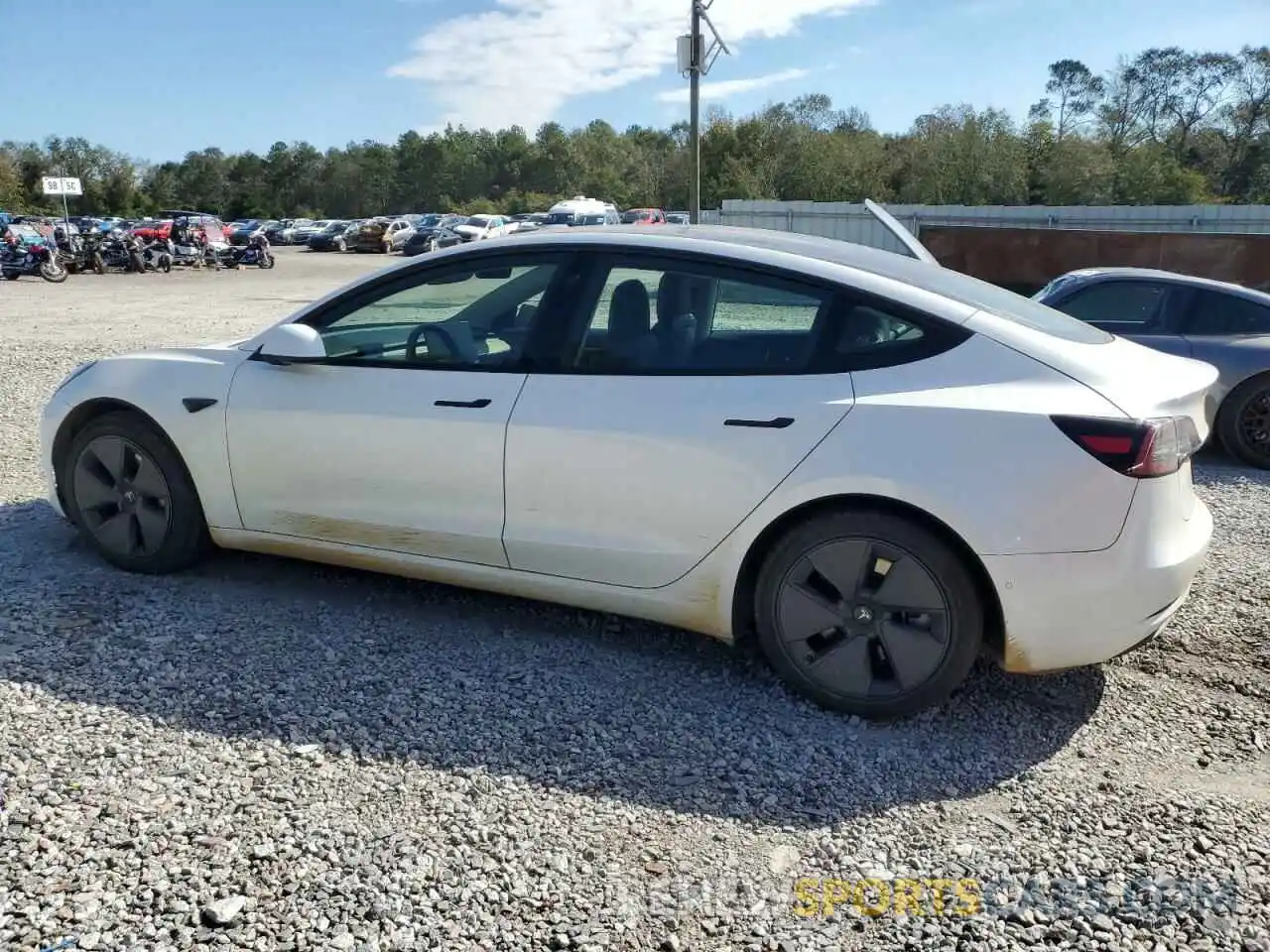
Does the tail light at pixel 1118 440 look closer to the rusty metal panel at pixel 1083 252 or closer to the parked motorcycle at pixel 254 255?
the rusty metal panel at pixel 1083 252

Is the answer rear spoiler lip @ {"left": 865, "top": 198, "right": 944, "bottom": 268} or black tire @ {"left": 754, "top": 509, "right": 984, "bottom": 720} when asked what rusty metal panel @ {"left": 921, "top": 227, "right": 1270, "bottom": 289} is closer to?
rear spoiler lip @ {"left": 865, "top": 198, "right": 944, "bottom": 268}

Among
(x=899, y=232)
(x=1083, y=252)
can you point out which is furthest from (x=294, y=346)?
(x=1083, y=252)

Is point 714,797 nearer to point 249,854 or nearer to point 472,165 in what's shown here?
point 249,854

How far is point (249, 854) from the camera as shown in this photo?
2.68 metres

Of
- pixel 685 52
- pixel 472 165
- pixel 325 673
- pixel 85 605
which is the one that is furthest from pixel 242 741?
pixel 472 165

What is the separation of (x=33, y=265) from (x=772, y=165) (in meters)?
30.4

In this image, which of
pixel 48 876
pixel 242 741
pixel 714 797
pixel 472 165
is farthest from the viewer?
pixel 472 165

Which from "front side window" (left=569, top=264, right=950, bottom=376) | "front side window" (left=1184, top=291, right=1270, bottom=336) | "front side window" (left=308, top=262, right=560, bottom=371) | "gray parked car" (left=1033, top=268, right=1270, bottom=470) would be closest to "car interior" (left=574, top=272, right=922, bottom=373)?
"front side window" (left=569, top=264, right=950, bottom=376)

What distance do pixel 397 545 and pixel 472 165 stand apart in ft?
363

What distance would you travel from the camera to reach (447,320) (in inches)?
158

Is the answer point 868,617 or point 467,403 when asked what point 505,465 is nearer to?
point 467,403

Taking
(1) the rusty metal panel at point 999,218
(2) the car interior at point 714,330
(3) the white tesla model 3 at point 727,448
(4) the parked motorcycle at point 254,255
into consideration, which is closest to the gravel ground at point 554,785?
(3) the white tesla model 3 at point 727,448

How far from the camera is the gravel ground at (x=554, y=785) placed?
2.49 meters

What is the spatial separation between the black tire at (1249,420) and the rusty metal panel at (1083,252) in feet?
26.2
